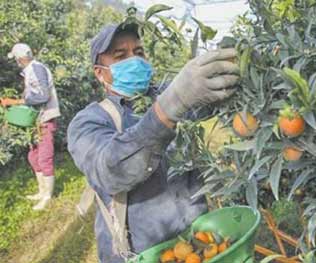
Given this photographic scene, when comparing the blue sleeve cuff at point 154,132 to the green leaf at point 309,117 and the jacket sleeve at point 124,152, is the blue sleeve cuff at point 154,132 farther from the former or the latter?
the green leaf at point 309,117

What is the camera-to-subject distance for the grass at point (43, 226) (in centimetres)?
462

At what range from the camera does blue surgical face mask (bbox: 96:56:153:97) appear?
2.10 metres

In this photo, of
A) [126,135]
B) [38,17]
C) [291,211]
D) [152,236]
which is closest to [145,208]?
[152,236]

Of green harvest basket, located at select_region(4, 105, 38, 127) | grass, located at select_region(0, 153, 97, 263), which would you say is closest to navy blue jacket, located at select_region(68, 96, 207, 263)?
grass, located at select_region(0, 153, 97, 263)

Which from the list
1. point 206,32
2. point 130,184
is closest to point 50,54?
point 130,184

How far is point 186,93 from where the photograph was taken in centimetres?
140

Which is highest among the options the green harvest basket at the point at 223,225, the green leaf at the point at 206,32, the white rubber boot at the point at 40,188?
the green leaf at the point at 206,32

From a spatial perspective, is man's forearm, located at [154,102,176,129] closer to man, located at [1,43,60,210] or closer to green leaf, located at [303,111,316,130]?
green leaf, located at [303,111,316,130]

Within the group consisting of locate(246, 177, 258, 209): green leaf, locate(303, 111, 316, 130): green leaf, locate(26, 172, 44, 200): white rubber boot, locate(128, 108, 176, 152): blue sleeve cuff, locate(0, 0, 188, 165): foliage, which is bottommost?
locate(26, 172, 44, 200): white rubber boot

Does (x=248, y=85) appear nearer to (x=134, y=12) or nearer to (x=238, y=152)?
(x=238, y=152)

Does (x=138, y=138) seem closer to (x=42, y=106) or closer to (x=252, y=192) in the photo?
(x=252, y=192)

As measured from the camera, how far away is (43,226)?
5219mm

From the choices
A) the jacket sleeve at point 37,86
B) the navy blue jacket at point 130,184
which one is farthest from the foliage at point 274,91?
the jacket sleeve at point 37,86

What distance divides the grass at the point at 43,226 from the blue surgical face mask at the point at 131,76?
7.26 ft
